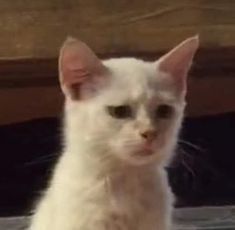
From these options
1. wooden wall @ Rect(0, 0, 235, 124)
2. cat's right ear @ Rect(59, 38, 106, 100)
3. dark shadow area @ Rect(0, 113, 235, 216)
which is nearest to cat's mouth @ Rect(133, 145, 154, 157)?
Result: cat's right ear @ Rect(59, 38, 106, 100)

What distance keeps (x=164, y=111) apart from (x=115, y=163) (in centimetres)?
11

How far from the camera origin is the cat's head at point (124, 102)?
4.20ft

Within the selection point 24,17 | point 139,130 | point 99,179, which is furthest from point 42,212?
point 24,17

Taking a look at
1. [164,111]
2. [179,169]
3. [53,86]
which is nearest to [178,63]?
[164,111]

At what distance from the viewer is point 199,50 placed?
1.54 meters

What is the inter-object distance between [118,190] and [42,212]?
0.13 metres

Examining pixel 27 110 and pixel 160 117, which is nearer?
pixel 160 117

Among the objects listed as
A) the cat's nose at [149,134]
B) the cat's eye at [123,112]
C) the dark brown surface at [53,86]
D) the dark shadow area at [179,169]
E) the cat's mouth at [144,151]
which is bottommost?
the dark shadow area at [179,169]

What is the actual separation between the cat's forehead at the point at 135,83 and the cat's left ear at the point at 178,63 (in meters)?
0.02

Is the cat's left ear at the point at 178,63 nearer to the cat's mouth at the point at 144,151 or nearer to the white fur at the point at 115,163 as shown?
the white fur at the point at 115,163

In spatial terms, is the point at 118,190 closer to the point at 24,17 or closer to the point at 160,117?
the point at 160,117

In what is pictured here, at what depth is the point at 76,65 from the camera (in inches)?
51.3

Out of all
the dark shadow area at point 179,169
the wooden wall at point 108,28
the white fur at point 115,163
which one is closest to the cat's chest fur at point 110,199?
the white fur at point 115,163

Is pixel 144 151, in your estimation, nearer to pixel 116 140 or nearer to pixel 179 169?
pixel 116 140
